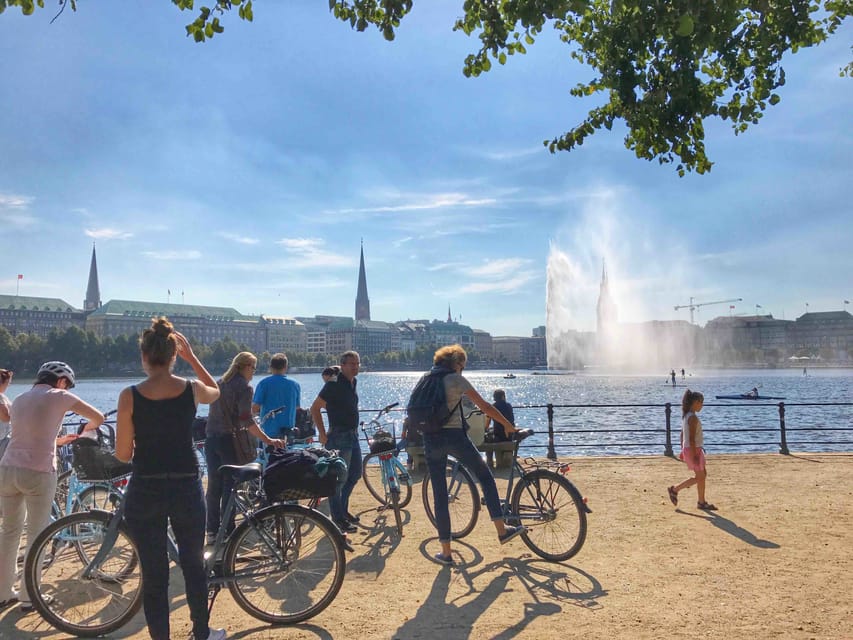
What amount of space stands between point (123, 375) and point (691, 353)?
150968 millimetres

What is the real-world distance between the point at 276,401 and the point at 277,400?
0.06ft

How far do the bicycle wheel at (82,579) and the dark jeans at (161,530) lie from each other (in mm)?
786

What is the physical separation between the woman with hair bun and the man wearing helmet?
50.4 inches

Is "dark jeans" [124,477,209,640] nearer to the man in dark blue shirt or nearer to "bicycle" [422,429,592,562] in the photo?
"bicycle" [422,429,592,562]

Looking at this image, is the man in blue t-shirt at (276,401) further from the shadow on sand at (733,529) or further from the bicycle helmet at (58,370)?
the shadow on sand at (733,529)

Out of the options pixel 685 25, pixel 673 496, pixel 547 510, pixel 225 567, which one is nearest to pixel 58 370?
pixel 225 567

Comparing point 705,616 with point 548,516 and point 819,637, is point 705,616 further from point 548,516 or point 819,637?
point 548,516

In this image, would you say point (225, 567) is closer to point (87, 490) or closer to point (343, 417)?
point (87, 490)

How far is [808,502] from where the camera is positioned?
9.38 m

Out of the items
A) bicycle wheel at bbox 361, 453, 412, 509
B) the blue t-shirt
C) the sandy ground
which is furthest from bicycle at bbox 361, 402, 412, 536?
the blue t-shirt

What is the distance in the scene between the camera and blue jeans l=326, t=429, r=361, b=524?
320 inches

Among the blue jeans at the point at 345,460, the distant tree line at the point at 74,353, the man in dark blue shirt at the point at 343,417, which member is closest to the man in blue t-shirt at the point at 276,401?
the man in dark blue shirt at the point at 343,417

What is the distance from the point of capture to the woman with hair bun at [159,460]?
4.22 meters

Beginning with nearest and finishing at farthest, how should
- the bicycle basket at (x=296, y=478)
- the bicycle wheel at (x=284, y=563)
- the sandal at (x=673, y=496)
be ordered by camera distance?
the bicycle wheel at (x=284, y=563) → the bicycle basket at (x=296, y=478) → the sandal at (x=673, y=496)
